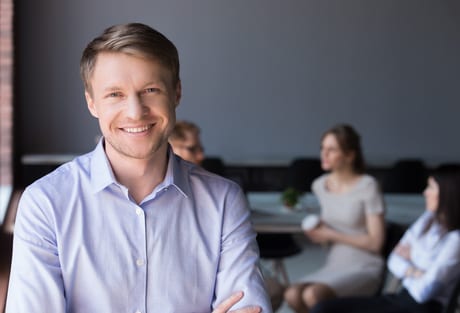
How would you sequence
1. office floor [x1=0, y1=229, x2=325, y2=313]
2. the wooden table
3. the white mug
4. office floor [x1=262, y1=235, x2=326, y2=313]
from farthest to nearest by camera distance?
office floor [x1=262, y1=235, x2=326, y2=313], office floor [x1=0, y1=229, x2=325, y2=313], the wooden table, the white mug

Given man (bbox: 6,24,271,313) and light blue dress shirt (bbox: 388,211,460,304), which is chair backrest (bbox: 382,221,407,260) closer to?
light blue dress shirt (bbox: 388,211,460,304)

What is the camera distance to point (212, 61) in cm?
810

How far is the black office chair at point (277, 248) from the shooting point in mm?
4531

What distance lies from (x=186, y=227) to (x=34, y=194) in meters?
0.32

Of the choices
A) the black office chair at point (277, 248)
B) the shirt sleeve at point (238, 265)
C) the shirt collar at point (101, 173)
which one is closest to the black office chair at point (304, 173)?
the black office chair at point (277, 248)

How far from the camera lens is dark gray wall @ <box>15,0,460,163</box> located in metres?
8.05

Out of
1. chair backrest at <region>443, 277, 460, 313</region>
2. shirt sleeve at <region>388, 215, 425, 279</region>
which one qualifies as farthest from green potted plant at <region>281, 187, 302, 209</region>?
chair backrest at <region>443, 277, 460, 313</region>

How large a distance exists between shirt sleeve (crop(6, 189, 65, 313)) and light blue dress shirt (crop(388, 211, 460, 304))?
2015 mm

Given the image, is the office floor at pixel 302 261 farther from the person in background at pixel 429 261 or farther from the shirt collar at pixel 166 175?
the shirt collar at pixel 166 175

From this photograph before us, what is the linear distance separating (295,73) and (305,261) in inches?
98.0

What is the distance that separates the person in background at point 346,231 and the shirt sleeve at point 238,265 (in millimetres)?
2059

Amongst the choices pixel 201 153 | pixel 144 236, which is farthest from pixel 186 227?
pixel 201 153

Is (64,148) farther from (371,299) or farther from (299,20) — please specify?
(371,299)

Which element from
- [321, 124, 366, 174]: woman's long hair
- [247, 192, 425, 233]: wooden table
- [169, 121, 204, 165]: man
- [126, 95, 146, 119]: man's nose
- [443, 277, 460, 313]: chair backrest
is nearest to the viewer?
[126, 95, 146, 119]: man's nose
